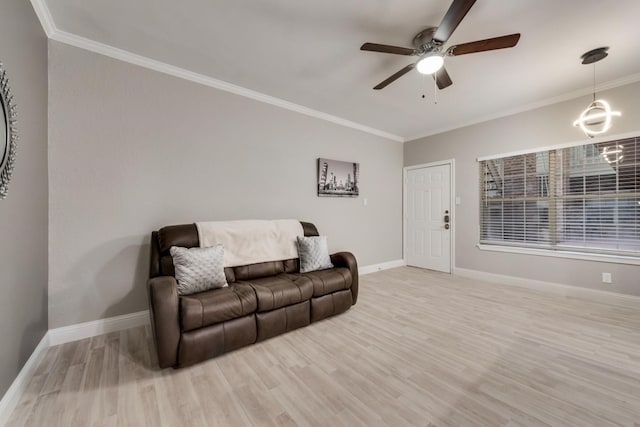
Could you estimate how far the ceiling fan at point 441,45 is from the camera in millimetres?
1634

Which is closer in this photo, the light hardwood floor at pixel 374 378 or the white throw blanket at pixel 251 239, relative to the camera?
the light hardwood floor at pixel 374 378

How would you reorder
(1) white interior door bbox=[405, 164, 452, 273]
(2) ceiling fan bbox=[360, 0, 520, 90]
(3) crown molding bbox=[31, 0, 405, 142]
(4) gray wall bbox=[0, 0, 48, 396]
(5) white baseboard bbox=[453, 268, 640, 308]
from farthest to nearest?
1. (1) white interior door bbox=[405, 164, 452, 273]
2. (5) white baseboard bbox=[453, 268, 640, 308]
3. (3) crown molding bbox=[31, 0, 405, 142]
4. (2) ceiling fan bbox=[360, 0, 520, 90]
5. (4) gray wall bbox=[0, 0, 48, 396]

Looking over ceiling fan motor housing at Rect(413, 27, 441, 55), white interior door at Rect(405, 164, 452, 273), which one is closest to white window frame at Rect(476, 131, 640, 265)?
white interior door at Rect(405, 164, 452, 273)

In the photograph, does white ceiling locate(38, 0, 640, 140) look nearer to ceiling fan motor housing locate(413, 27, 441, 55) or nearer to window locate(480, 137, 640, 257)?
ceiling fan motor housing locate(413, 27, 441, 55)

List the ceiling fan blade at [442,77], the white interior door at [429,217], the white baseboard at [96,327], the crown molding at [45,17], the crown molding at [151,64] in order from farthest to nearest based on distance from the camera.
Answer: the white interior door at [429,217], the ceiling fan blade at [442,77], the white baseboard at [96,327], the crown molding at [151,64], the crown molding at [45,17]

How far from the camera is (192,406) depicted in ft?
4.73

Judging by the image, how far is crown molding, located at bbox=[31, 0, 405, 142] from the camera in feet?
6.61

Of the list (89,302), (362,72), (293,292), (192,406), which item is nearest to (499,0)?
(362,72)

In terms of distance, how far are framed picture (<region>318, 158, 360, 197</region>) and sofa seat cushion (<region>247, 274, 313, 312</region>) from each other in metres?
1.77

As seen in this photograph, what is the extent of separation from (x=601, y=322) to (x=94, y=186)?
5.06 m

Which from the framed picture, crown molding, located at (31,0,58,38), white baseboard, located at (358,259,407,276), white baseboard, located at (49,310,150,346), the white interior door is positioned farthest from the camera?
the white interior door

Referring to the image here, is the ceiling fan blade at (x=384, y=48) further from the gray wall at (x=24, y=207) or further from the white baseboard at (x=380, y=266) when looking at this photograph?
the white baseboard at (x=380, y=266)

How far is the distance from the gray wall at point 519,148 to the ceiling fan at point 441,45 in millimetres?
2190

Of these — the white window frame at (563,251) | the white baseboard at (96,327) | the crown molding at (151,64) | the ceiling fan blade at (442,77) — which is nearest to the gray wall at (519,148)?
the white window frame at (563,251)
